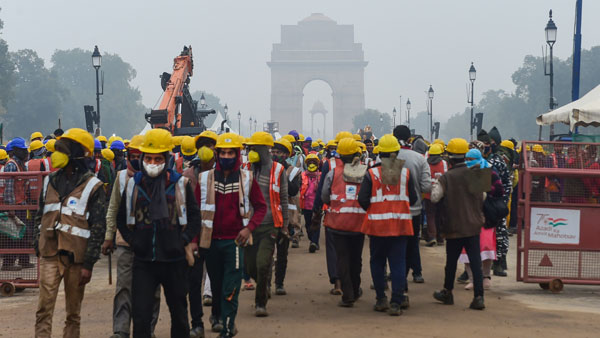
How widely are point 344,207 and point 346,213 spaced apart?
0.07 meters

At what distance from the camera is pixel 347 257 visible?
853 centimetres

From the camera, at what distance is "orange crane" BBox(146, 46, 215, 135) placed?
22.6 metres

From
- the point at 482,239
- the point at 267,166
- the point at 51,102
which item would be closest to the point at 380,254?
the point at 267,166

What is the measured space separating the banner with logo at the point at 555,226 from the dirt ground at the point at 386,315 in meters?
0.66

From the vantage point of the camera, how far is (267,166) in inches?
318

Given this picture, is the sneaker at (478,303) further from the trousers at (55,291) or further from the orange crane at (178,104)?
the orange crane at (178,104)

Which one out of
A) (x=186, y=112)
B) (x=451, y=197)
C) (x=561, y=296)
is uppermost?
(x=186, y=112)

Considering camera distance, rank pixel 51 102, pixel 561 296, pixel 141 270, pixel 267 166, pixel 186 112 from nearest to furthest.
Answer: pixel 141 270, pixel 267 166, pixel 561 296, pixel 186 112, pixel 51 102

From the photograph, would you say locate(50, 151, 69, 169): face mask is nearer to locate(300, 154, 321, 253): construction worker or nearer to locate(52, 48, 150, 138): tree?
locate(300, 154, 321, 253): construction worker

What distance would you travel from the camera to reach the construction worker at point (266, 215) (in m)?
7.89

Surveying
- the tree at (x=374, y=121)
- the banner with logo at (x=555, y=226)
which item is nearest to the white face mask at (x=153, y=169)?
the banner with logo at (x=555, y=226)

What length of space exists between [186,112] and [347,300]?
59.5 ft

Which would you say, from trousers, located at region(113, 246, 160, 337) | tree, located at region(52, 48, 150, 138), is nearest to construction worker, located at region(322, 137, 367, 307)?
trousers, located at region(113, 246, 160, 337)

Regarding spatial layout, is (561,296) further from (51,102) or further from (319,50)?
(319,50)
